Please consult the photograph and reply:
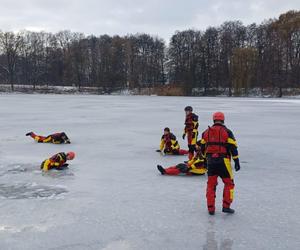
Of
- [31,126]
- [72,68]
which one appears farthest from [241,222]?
[72,68]

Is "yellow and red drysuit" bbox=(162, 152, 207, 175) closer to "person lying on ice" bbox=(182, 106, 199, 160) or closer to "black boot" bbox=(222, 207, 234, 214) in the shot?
"person lying on ice" bbox=(182, 106, 199, 160)

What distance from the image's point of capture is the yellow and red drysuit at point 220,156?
5031 mm

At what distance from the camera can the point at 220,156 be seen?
504 cm

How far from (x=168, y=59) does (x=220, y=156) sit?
66.2 meters

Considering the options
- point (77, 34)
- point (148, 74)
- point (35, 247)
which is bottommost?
point (35, 247)

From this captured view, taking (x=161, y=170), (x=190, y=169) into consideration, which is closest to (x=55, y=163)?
(x=161, y=170)

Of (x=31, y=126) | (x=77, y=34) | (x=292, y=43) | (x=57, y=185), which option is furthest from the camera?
(x=77, y=34)

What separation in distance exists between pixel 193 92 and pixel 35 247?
57444mm

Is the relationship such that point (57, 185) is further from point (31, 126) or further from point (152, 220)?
point (31, 126)

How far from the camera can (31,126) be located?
15.8 meters

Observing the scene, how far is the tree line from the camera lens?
55.5 metres

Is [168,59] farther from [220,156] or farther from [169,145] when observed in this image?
[220,156]

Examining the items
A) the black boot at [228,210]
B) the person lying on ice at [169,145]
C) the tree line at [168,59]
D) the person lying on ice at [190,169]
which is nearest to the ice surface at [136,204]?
the black boot at [228,210]

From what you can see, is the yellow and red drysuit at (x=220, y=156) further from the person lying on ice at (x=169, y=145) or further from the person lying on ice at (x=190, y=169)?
the person lying on ice at (x=169, y=145)
